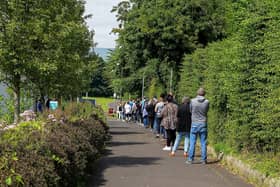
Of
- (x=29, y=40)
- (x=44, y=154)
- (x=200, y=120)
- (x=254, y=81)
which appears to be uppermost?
(x=29, y=40)

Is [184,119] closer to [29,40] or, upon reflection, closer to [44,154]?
[29,40]

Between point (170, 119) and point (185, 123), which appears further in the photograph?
point (170, 119)

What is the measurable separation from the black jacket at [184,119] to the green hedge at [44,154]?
5.07 m

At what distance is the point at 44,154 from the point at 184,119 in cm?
908

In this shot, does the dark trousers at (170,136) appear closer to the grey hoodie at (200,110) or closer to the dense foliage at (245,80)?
the dense foliage at (245,80)

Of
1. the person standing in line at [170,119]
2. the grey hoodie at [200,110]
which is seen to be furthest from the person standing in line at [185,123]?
the grey hoodie at [200,110]

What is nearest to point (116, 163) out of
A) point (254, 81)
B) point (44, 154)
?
Result: point (254, 81)

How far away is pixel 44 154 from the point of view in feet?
24.3

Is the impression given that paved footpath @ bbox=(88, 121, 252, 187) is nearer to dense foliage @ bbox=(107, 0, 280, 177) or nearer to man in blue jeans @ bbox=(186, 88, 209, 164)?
man in blue jeans @ bbox=(186, 88, 209, 164)

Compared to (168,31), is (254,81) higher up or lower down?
lower down

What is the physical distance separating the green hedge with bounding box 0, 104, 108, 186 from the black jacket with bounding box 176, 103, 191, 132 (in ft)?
16.6

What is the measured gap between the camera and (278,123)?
408 inches

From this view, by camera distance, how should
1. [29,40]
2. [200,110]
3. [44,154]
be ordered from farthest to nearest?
[200,110]
[29,40]
[44,154]

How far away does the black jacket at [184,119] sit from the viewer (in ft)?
52.6
